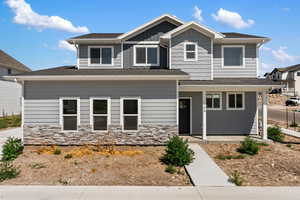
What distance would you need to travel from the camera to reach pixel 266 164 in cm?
793

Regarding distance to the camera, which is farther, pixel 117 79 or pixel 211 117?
pixel 211 117

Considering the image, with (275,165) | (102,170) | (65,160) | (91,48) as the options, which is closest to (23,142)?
(65,160)

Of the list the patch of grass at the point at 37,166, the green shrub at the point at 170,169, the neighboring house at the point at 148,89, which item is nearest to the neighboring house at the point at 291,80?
the neighboring house at the point at 148,89

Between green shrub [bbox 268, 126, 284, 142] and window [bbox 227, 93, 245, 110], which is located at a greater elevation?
window [bbox 227, 93, 245, 110]

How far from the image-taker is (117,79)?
1000 centimetres

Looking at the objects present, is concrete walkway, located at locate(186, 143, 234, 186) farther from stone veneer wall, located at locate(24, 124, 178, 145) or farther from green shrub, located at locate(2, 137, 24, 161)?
green shrub, located at locate(2, 137, 24, 161)

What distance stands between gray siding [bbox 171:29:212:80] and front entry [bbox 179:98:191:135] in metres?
1.53

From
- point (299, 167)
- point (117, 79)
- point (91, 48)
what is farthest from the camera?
point (91, 48)

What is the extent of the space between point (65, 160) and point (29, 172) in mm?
1383

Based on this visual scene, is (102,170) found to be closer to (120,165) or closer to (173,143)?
(120,165)

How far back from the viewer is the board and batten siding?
10.1 meters

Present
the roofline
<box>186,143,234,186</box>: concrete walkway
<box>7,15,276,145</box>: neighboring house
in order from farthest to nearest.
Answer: <box>7,15,276,145</box>: neighboring house
the roofline
<box>186,143,234,186</box>: concrete walkway

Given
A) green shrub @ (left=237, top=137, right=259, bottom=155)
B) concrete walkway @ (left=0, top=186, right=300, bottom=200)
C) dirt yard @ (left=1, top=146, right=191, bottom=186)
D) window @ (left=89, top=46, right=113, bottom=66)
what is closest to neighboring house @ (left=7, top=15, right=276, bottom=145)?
window @ (left=89, top=46, right=113, bottom=66)

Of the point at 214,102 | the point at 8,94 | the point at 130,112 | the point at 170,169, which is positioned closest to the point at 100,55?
the point at 130,112
